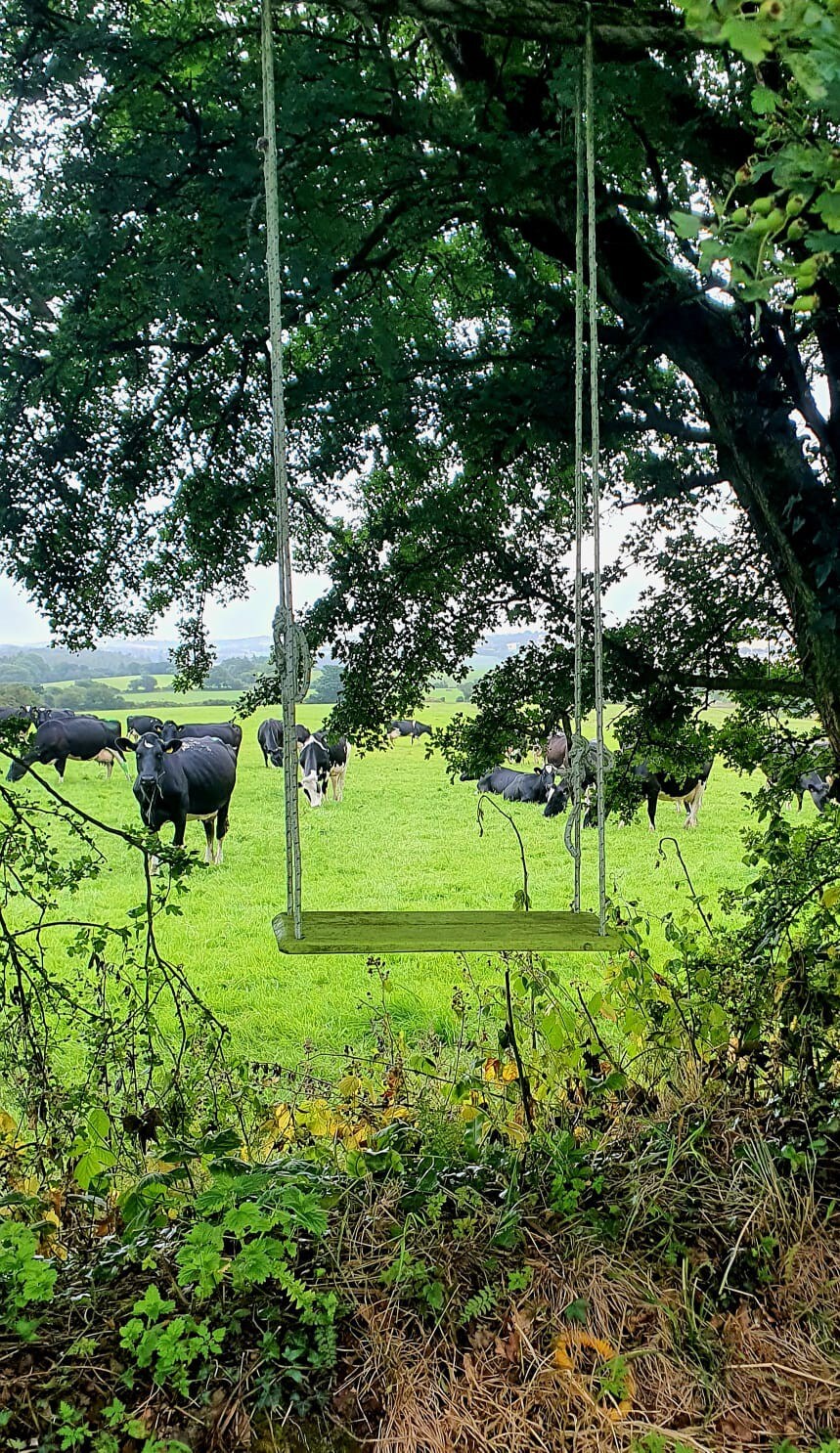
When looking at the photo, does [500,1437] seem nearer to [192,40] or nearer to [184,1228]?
[184,1228]

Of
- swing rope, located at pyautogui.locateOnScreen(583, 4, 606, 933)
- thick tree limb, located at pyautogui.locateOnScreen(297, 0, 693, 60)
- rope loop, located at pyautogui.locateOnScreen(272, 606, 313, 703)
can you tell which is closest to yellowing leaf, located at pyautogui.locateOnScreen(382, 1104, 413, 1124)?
swing rope, located at pyautogui.locateOnScreen(583, 4, 606, 933)

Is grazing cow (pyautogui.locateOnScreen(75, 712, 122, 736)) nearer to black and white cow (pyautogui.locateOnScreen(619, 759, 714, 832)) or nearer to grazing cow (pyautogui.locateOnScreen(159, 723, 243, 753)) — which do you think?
grazing cow (pyautogui.locateOnScreen(159, 723, 243, 753))

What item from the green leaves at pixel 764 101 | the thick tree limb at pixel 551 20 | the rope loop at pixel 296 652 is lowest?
the rope loop at pixel 296 652

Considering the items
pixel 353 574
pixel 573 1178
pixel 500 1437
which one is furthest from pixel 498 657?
pixel 500 1437

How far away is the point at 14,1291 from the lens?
1353 millimetres

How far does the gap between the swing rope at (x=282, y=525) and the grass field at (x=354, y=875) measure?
152cm

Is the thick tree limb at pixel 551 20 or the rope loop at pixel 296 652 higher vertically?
the thick tree limb at pixel 551 20

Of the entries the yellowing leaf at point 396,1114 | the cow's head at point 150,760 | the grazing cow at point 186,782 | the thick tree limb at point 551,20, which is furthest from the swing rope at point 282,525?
the cow's head at point 150,760

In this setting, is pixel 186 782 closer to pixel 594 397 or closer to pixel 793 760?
pixel 793 760

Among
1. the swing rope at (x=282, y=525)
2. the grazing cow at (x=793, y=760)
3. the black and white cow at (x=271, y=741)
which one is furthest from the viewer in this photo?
the black and white cow at (x=271, y=741)

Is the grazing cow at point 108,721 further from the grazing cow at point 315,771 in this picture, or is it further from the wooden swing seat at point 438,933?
the wooden swing seat at point 438,933

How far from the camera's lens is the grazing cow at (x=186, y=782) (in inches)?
122

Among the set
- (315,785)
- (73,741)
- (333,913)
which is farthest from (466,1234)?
(73,741)

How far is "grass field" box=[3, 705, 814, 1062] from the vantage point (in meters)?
3.00
